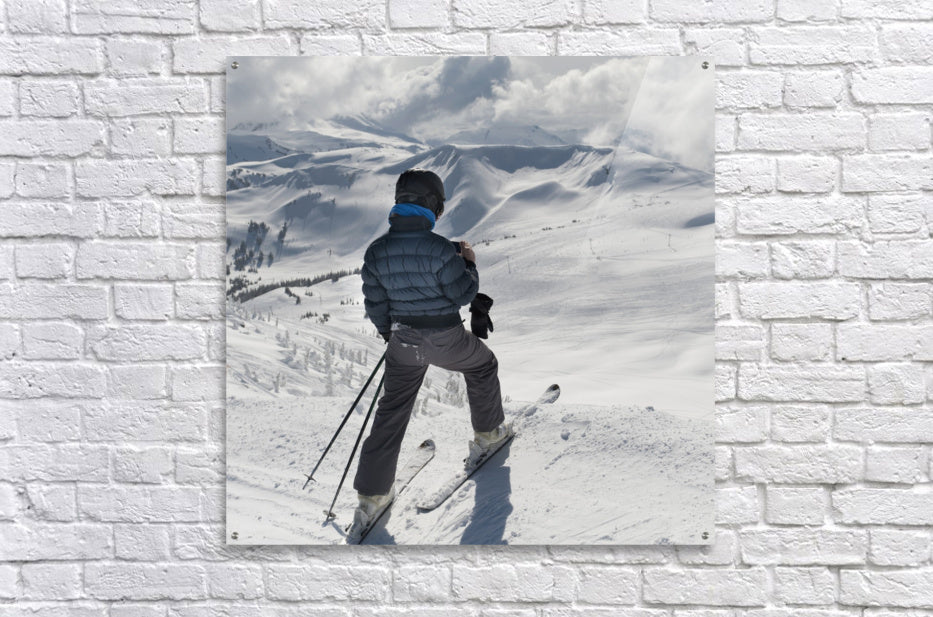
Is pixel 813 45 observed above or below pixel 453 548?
above

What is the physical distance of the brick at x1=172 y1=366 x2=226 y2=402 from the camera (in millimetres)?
1620

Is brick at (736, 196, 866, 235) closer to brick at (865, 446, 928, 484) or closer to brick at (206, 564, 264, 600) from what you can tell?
brick at (865, 446, 928, 484)

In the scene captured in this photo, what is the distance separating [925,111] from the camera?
61.3 inches

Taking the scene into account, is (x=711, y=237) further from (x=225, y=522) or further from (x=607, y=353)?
(x=225, y=522)

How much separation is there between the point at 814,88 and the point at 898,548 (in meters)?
1.13

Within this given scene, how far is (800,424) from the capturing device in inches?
62.7

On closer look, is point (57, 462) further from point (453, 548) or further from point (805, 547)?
point (805, 547)

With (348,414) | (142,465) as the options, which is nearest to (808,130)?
(348,414)

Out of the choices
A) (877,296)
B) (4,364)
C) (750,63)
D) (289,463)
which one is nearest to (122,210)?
(4,364)

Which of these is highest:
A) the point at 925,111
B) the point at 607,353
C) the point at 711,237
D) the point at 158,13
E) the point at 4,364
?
the point at 158,13

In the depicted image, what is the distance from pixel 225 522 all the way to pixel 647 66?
152 centimetres

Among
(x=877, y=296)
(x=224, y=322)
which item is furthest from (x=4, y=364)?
(x=877, y=296)

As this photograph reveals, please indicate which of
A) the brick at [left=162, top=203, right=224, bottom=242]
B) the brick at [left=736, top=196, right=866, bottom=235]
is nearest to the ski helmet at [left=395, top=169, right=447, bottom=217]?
the brick at [left=162, top=203, right=224, bottom=242]

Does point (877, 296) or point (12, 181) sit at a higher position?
point (12, 181)
